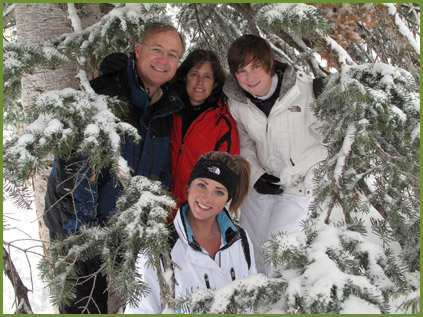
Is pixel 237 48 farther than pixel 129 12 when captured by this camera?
Yes

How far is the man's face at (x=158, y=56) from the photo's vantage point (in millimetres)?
2529

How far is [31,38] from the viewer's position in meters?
3.18

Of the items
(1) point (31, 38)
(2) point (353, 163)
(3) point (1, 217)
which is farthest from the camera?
(1) point (31, 38)

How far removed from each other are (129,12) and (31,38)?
5.24 feet

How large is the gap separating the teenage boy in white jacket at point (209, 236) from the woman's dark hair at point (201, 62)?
665mm

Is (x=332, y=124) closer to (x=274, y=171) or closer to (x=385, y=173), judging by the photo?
(x=385, y=173)

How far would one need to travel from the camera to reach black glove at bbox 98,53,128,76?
2.47 m

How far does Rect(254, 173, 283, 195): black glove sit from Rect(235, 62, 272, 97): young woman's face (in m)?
0.74

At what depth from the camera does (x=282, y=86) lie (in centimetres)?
266

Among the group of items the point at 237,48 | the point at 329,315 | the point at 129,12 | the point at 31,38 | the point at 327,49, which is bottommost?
the point at 329,315

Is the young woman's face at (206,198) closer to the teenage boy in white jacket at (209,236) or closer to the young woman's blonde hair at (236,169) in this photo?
the teenage boy in white jacket at (209,236)

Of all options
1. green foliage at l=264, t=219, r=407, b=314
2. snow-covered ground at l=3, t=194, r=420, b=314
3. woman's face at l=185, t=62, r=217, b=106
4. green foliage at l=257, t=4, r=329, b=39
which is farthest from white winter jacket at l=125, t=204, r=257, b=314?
green foliage at l=257, t=4, r=329, b=39

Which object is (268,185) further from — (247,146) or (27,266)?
(27,266)

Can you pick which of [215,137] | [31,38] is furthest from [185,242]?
[31,38]
